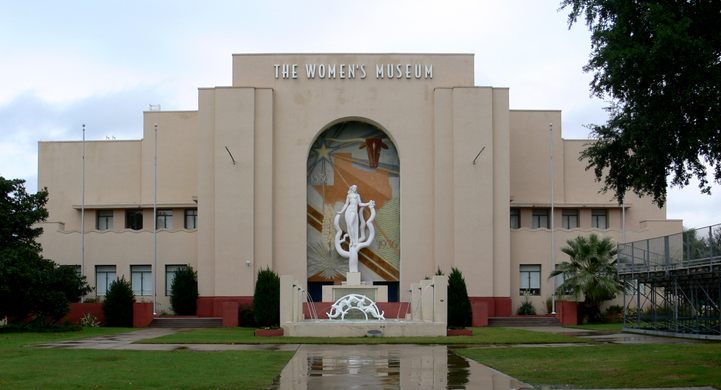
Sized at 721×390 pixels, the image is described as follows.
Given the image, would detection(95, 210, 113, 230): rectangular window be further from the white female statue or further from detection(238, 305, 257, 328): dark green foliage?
the white female statue

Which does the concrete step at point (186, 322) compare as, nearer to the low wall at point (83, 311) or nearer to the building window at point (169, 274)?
the low wall at point (83, 311)

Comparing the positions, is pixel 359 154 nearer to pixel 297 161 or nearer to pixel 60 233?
pixel 297 161

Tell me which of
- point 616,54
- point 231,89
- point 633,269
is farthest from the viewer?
point 231,89

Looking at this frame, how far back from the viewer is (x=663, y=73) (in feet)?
71.4

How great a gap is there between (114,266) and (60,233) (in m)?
3.77

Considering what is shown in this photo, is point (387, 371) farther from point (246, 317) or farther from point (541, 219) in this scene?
point (541, 219)

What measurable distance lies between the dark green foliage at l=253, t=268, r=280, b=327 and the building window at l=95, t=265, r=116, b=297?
13.8 metres

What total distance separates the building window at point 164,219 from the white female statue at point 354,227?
36.8 feet

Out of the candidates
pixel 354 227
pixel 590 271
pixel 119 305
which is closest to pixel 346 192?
pixel 354 227

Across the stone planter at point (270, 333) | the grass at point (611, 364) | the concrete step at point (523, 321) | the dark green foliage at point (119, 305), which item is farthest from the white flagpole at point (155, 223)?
the grass at point (611, 364)

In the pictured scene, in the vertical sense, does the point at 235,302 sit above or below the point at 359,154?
below

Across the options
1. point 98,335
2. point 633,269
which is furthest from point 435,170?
point 98,335

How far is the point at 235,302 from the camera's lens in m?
51.8

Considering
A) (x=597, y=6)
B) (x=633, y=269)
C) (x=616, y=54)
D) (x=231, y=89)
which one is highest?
(x=231, y=89)
